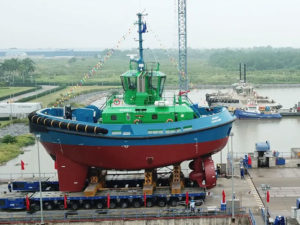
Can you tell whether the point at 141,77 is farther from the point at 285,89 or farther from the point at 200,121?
the point at 285,89

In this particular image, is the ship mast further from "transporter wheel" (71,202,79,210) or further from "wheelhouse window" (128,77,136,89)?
"transporter wheel" (71,202,79,210)

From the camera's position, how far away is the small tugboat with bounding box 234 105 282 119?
54469mm

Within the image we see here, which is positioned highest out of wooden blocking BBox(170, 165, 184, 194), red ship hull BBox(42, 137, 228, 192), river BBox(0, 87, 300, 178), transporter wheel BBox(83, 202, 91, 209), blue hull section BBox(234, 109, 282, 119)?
red ship hull BBox(42, 137, 228, 192)

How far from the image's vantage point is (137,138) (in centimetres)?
1902

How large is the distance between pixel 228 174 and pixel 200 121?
14.6ft

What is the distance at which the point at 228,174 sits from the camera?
22.4 m

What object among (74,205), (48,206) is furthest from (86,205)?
(48,206)

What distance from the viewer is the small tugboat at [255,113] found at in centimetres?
5447

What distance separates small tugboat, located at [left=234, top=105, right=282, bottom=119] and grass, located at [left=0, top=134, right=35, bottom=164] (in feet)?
89.9

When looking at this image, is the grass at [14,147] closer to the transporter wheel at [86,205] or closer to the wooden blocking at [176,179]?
the transporter wheel at [86,205]

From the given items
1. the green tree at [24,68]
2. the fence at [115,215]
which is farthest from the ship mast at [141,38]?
the green tree at [24,68]

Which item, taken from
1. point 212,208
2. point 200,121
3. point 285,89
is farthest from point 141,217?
point 285,89

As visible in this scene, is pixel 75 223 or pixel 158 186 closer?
pixel 75 223

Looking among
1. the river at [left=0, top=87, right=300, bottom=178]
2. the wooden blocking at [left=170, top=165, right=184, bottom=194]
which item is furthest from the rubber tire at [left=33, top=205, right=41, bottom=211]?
the river at [left=0, top=87, right=300, bottom=178]
